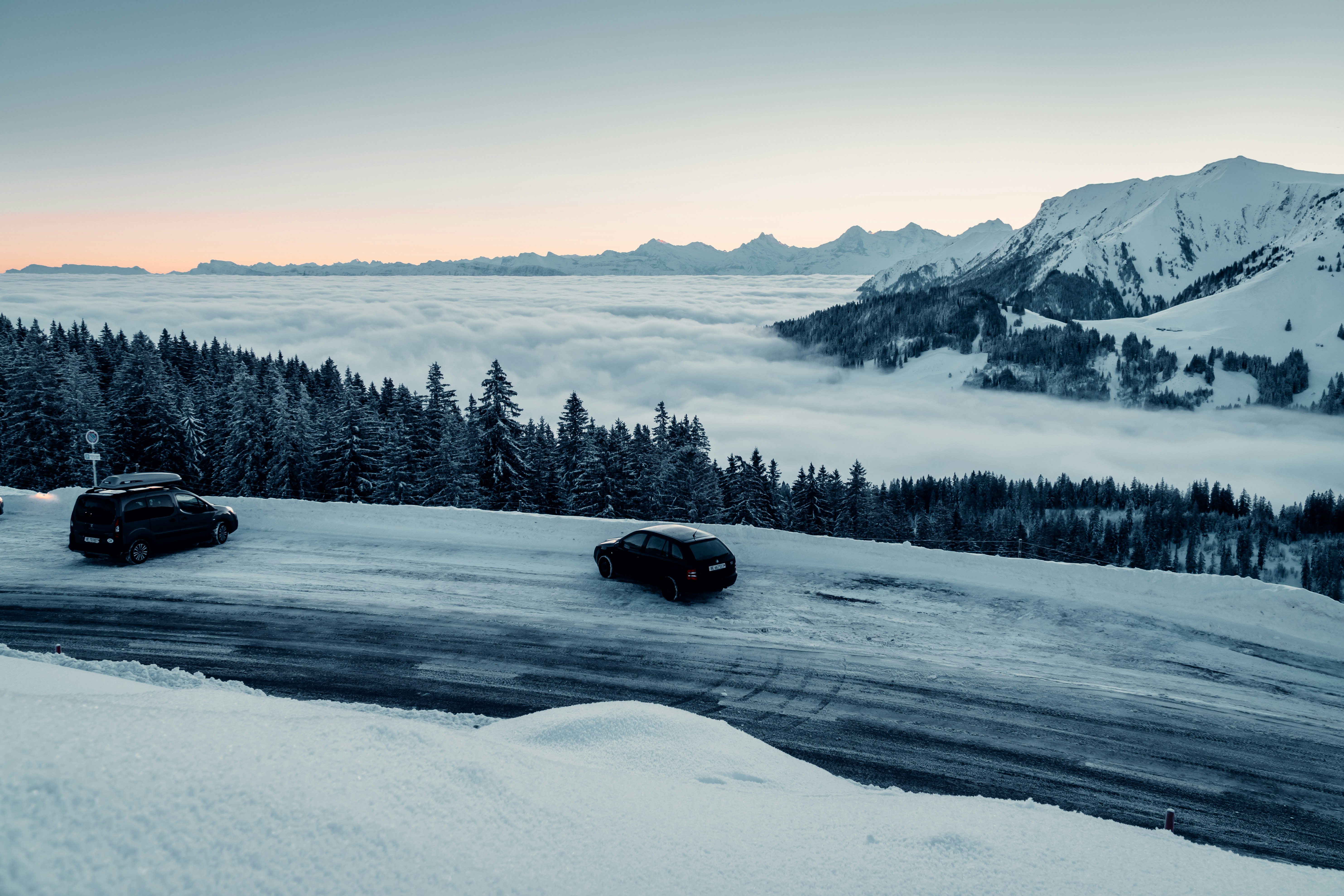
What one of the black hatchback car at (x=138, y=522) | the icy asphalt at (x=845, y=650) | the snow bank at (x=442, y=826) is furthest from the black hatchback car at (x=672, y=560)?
the black hatchback car at (x=138, y=522)

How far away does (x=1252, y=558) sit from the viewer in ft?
443

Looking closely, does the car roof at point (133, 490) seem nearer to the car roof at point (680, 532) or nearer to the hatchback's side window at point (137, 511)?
the hatchback's side window at point (137, 511)

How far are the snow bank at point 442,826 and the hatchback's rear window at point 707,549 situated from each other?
8751mm

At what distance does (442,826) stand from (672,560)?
11667 mm

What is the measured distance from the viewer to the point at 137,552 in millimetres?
17484

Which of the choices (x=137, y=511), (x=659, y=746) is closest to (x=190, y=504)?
(x=137, y=511)

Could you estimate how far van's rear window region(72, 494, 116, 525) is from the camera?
17266mm

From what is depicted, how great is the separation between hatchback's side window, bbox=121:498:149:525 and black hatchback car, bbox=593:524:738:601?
11919 millimetres

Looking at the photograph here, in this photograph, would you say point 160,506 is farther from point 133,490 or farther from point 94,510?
point 94,510

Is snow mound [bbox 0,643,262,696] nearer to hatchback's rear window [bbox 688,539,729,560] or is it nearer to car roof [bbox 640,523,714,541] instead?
car roof [bbox 640,523,714,541]

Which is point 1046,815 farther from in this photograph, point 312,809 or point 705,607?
point 705,607

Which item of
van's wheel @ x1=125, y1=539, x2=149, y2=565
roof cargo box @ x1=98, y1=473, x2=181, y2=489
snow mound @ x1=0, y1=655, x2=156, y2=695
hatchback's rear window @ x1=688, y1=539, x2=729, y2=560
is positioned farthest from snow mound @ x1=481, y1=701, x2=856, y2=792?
roof cargo box @ x1=98, y1=473, x2=181, y2=489

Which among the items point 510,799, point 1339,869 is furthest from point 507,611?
point 1339,869

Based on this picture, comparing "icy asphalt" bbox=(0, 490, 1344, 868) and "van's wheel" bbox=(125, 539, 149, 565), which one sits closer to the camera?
"icy asphalt" bbox=(0, 490, 1344, 868)
